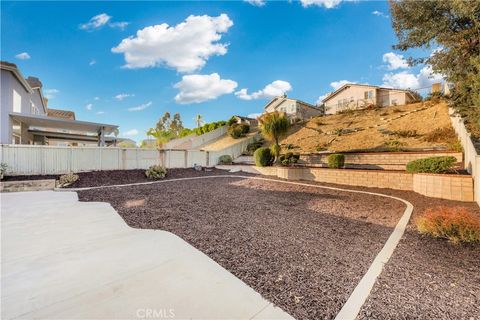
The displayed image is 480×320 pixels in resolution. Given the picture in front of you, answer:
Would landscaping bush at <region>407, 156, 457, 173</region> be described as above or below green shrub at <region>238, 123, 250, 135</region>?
below

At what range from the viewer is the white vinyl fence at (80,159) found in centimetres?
993

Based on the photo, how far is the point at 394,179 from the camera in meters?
9.08

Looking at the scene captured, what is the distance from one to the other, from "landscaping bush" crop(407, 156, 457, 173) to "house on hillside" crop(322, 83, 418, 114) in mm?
21709

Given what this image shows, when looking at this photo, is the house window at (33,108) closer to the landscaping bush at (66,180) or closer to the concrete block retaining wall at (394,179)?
the landscaping bush at (66,180)

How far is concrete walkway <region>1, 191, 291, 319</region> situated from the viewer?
198 centimetres

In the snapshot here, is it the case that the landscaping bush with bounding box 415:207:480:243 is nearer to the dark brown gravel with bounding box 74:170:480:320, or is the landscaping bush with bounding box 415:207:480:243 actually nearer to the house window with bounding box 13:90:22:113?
the dark brown gravel with bounding box 74:170:480:320

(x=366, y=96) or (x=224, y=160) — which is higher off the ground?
(x=366, y=96)

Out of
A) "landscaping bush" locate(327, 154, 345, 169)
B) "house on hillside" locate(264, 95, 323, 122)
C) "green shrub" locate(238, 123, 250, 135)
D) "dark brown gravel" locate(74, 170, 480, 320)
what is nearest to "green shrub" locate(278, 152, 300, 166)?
"landscaping bush" locate(327, 154, 345, 169)

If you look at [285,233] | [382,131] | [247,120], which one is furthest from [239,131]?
[285,233]

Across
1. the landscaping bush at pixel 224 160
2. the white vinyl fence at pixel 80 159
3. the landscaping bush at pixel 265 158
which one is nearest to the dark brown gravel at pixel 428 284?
the landscaping bush at pixel 265 158

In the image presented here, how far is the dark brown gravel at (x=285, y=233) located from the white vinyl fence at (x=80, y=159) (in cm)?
473

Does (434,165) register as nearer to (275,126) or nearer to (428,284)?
(428,284)

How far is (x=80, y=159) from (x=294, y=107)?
2986cm

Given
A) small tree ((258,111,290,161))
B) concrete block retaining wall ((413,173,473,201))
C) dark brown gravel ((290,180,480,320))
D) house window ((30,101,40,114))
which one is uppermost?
house window ((30,101,40,114))
